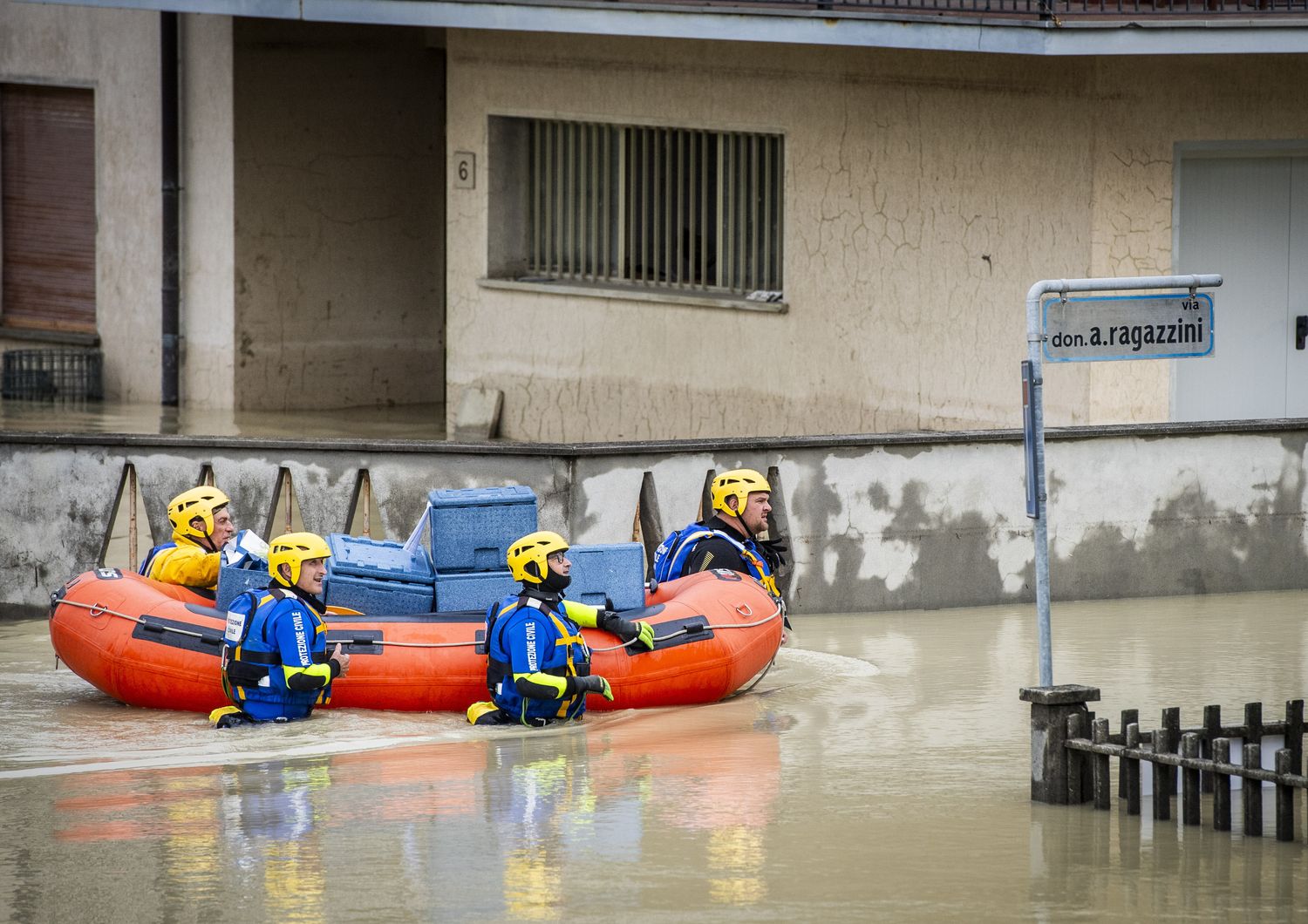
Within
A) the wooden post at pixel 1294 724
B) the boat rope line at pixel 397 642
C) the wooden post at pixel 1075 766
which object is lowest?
the wooden post at pixel 1075 766

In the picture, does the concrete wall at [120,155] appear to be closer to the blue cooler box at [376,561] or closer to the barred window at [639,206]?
the barred window at [639,206]

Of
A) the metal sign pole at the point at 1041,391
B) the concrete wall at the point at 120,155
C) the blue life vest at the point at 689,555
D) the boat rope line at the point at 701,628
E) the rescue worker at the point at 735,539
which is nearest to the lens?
the metal sign pole at the point at 1041,391

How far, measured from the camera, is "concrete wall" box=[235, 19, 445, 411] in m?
21.1

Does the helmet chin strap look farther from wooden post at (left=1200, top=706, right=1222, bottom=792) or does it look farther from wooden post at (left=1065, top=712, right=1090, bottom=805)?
wooden post at (left=1200, top=706, right=1222, bottom=792)

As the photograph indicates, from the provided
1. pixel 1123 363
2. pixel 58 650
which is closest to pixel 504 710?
pixel 58 650

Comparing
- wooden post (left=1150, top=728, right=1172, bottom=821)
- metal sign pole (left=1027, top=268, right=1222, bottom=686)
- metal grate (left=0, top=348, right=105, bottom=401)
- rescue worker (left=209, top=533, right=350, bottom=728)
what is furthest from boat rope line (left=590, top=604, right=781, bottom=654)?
metal grate (left=0, top=348, right=105, bottom=401)

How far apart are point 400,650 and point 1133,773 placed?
413 cm

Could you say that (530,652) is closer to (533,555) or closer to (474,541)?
(533,555)

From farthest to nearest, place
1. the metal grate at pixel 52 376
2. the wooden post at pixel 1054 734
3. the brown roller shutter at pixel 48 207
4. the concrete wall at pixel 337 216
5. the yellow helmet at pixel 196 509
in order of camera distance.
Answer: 1. the brown roller shutter at pixel 48 207
2. the metal grate at pixel 52 376
3. the concrete wall at pixel 337 216
4. the yellow helmet at pixel 196 509
5. the wooden post at pixel 1054 734

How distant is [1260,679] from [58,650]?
652 cm

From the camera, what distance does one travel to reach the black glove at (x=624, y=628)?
1115 cm

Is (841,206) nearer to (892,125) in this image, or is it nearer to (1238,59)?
(892,125)

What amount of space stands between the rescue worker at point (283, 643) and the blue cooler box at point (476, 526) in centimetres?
85

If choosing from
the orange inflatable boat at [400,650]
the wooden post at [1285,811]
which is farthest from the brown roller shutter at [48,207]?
the wooden post at [1285,811]
